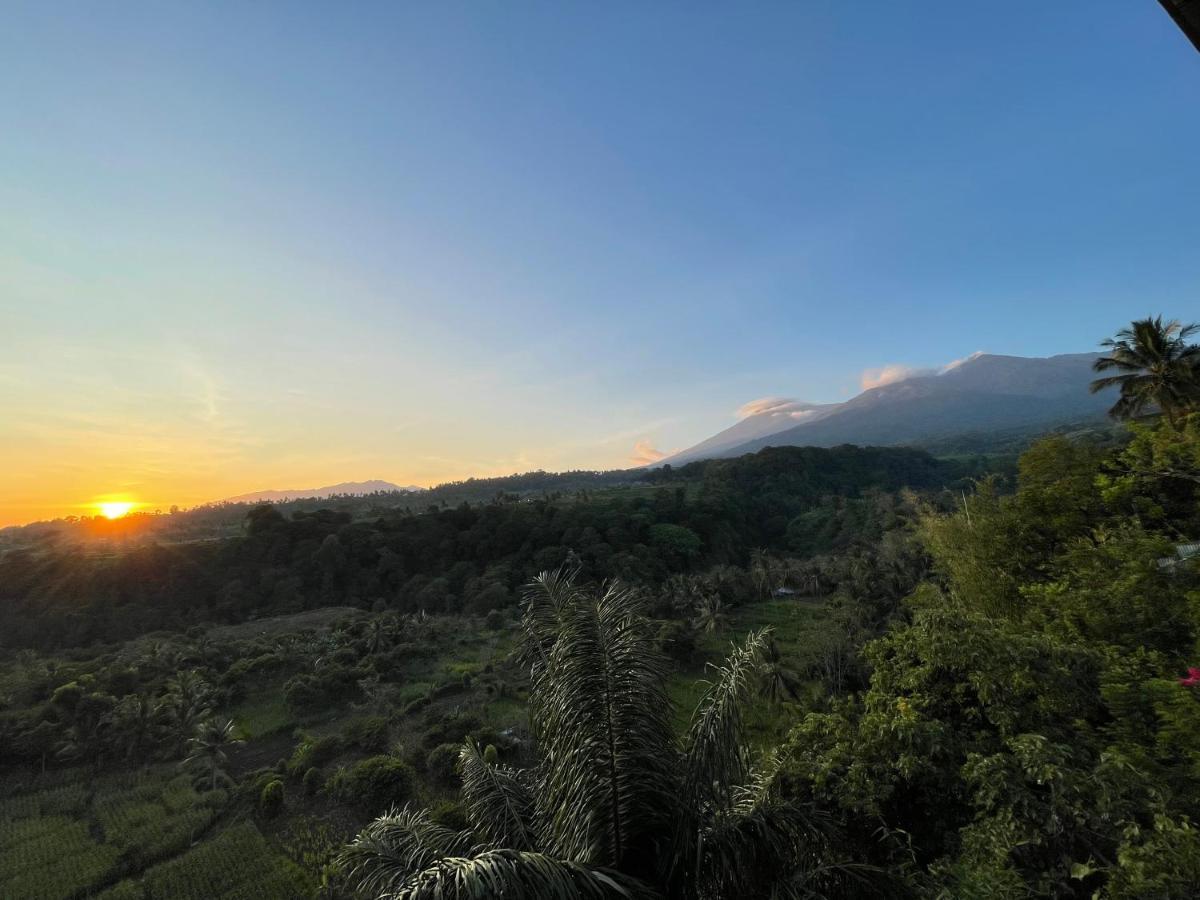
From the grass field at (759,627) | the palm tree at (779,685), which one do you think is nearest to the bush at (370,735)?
the grass field at (759,627)

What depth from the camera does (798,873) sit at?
5.76 m

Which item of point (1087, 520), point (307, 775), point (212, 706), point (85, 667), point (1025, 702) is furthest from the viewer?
point (85, 667)

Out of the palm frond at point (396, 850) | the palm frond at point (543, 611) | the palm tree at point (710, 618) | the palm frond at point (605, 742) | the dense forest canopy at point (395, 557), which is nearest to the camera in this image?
the palm frond at point (605, 742)

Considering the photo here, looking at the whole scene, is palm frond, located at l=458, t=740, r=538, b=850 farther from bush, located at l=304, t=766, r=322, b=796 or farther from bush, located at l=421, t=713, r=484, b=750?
bush, located at l=304, t=766, r=322, b=796

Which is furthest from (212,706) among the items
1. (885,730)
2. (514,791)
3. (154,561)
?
(885,730)

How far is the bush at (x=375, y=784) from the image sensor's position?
25.9m

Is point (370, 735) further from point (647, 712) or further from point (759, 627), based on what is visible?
point (647, 712)

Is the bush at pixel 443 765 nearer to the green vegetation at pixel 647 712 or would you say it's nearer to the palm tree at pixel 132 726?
the green vegetation at pixel 647 712

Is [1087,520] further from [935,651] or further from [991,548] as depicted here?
[935,651]

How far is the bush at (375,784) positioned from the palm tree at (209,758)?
761cm

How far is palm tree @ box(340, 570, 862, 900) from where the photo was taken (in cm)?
541

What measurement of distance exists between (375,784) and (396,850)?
23874 millimetres

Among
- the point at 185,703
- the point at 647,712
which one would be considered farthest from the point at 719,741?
the point at 185,703

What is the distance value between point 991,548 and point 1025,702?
10.4 metres
